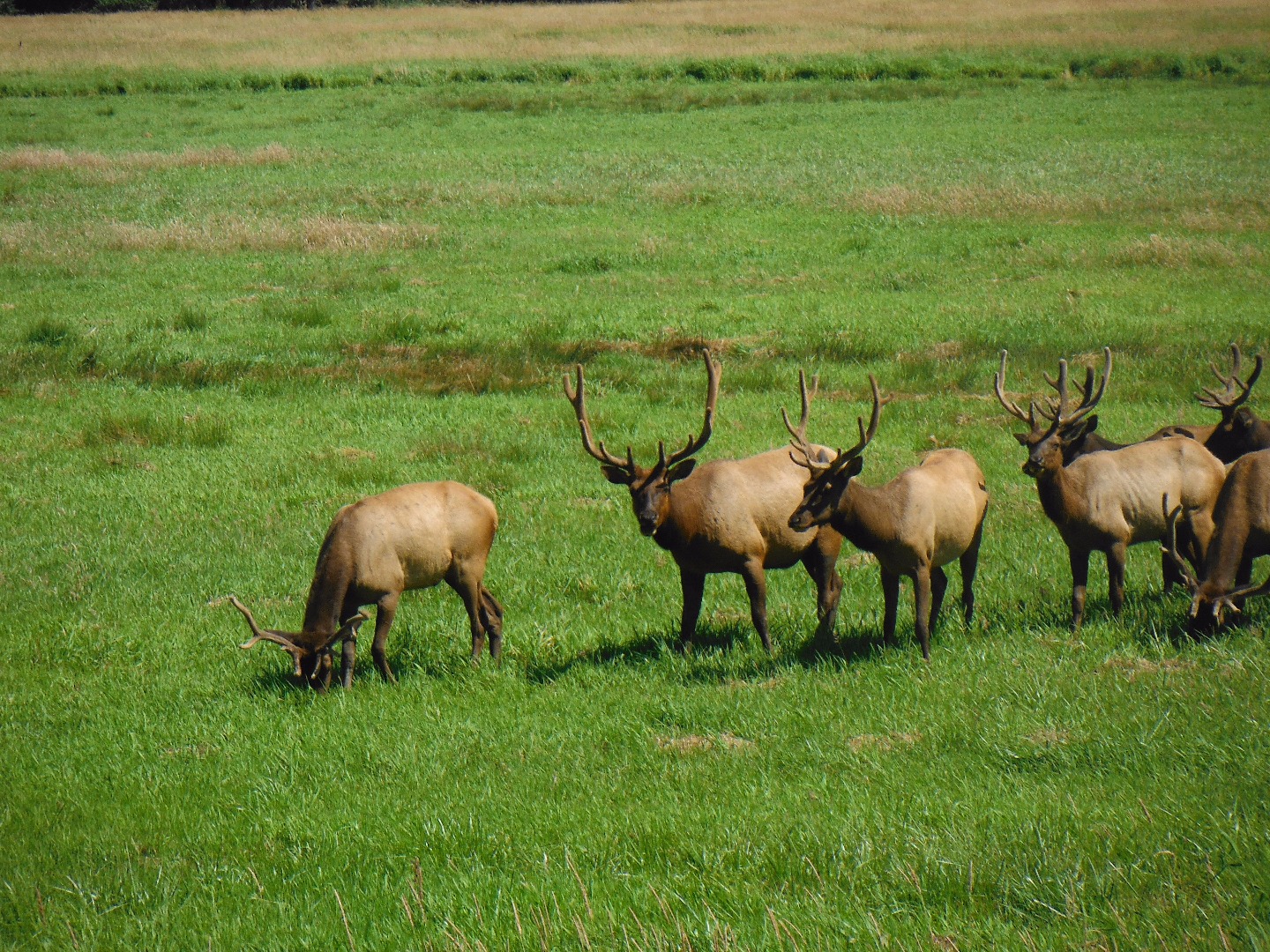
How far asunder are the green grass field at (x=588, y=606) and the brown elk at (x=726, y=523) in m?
0.39

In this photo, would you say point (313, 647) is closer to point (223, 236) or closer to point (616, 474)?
point (616, 474)

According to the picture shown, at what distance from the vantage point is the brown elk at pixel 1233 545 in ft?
27.8

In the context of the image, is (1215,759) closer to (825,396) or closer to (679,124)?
(825,396)

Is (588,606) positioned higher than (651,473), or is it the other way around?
(651,473)

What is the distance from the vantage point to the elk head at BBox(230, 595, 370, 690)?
8.85 m

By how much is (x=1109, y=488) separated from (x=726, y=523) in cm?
286

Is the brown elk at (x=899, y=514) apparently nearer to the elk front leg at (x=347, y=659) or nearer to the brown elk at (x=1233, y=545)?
the brown elk at (x=1233, y=545)

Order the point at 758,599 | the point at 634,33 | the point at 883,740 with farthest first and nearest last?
the point at 634,33 < the point at 758,599 < the point at 883,740

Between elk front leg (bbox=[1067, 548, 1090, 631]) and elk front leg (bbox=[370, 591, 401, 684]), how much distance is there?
479 centimetres

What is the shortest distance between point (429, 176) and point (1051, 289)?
18596mm

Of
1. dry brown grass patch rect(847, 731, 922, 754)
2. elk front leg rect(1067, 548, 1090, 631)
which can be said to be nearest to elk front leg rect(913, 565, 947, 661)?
elk front leg rect(1067, 548, 1090, 631)

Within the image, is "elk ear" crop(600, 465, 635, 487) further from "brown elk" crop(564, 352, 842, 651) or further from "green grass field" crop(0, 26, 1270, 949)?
"green grass field" crop(0, 26, 1270, 949)

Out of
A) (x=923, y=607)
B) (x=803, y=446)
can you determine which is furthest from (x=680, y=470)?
(x=923, y=607)

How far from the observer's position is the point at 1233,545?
8773 mm
